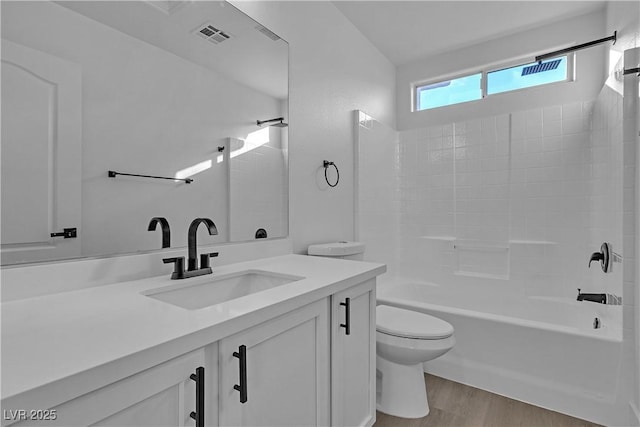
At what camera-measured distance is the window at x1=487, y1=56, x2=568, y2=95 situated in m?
2.80

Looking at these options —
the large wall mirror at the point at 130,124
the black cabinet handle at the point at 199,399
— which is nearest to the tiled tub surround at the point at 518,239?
the large wall mirror at the point at 130,124

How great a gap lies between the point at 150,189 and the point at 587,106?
10.4 feet

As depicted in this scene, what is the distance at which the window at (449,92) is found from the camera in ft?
10.4

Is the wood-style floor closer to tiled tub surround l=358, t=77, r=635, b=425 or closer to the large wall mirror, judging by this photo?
tiled tub surround l=358, t=77, r=635, b=425

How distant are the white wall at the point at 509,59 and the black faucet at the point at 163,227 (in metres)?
2.84

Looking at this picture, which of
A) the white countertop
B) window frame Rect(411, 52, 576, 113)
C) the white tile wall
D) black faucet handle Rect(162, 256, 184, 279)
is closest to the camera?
the white countertop

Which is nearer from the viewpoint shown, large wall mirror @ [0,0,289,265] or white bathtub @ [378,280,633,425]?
large wall mirror @ [0,0,289,265]

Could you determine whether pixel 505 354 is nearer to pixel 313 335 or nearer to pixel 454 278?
pixel 454 278

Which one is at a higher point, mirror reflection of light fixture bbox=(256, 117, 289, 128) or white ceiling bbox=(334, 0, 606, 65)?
white ceiling bbox=(334, 0, 606, 65)

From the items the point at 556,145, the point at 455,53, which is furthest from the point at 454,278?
the point at 455,53

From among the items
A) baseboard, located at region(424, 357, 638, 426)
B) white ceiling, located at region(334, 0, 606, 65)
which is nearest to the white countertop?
baseboard, located at region(424, 357, 638, 426)

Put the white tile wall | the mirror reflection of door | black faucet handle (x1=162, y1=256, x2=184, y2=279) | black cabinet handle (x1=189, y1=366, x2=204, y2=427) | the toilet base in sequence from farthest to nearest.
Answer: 1. the white tile wall
2. the toilet base
3. black faucet handle (x1=162, y1=256, x2=184, y2=279)
4. the mirror reflection of door
5. black cabinet handle (x1=189, y1=366, x2=204, y2=427)

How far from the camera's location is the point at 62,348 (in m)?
0.62

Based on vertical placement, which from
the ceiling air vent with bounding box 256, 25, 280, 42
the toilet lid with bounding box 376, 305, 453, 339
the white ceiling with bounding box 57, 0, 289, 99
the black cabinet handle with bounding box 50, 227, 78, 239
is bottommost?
the toilet lid with bounding box 376, 305, 453, 339
